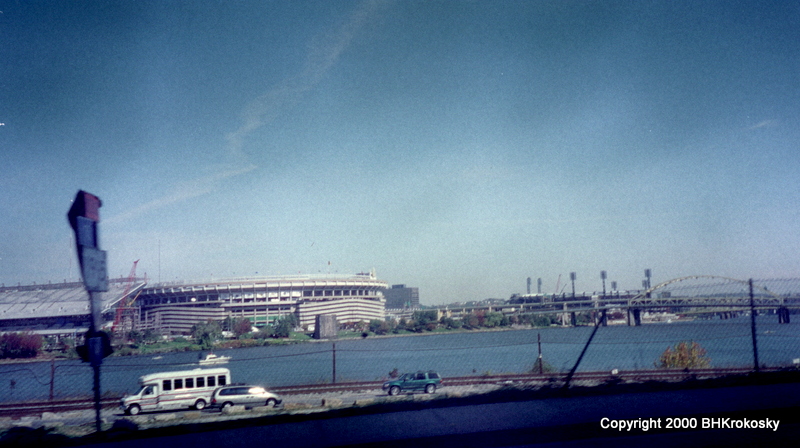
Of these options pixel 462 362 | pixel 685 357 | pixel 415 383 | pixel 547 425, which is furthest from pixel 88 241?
pixel 462 362

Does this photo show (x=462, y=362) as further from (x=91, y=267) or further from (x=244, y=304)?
(x=244, y=304)

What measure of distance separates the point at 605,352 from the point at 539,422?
12647 millimetres

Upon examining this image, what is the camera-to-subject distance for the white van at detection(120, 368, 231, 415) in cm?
1438

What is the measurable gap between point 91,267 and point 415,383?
9.93m

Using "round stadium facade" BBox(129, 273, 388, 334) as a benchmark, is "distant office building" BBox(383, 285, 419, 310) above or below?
below

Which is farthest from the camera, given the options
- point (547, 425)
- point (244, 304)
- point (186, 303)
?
point (244, 304)

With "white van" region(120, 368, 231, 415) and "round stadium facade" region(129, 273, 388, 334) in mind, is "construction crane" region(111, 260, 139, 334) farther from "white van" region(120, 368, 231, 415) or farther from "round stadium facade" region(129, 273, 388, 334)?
"white van" region(120, 368, 231, 415)

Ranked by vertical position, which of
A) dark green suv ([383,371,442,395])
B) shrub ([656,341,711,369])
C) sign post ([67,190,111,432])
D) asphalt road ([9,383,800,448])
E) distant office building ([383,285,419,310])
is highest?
sign post ([67,190,111,432])

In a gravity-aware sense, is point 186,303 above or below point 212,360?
above

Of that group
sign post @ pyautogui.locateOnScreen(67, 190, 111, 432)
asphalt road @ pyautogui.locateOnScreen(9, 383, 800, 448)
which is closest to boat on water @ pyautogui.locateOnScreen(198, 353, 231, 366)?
asphalt road @ pyautogui.locateOnScreen(9, 383, 800, 448)

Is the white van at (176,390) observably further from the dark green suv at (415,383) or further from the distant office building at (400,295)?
the distant office building at (400,295)

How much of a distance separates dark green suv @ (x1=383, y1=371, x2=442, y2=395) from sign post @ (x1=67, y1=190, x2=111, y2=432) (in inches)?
354

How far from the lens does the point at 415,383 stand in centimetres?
1392

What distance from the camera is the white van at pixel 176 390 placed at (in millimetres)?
14375
